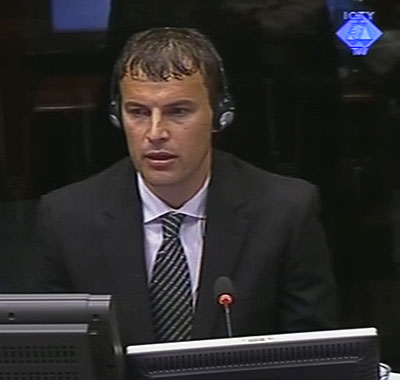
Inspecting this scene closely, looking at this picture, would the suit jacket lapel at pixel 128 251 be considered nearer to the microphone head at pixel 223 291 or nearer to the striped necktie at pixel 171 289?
the striped necktie at pixel 171 289

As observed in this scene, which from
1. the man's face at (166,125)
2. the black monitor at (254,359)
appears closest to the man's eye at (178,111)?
the man's face at (166,125)

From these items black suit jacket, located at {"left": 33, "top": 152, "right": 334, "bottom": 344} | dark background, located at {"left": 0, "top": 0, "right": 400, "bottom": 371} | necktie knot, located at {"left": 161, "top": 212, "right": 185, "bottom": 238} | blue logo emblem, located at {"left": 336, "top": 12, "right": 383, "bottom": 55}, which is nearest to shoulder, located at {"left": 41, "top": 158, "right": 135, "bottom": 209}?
black suit jacket, located at {"left": 33, "top": 152, "right": 334, "bottom": 344}

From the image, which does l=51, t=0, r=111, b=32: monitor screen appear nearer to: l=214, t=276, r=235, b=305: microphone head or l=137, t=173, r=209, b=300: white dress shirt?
l=137, t=173, r=209, b=300: white dress shirt

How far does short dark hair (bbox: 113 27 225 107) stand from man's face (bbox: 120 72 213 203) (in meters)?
0.02

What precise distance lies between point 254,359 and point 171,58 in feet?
2.32

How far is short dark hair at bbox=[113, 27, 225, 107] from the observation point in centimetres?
205

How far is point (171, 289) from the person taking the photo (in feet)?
6.98

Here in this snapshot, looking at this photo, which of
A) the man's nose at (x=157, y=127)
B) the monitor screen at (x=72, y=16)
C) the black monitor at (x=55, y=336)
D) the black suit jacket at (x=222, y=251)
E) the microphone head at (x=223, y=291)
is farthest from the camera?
the monitor screen at (x=72, y=16)

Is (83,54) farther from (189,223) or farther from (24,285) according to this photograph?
(189,223)

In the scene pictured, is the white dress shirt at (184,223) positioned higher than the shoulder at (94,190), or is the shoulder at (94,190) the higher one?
the shoulder at (94,190)

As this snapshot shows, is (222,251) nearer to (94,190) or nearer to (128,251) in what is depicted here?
(128,251)

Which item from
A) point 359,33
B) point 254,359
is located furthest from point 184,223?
point 359,33

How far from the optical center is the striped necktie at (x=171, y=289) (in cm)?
210

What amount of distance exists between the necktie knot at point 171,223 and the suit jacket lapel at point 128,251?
5cm
